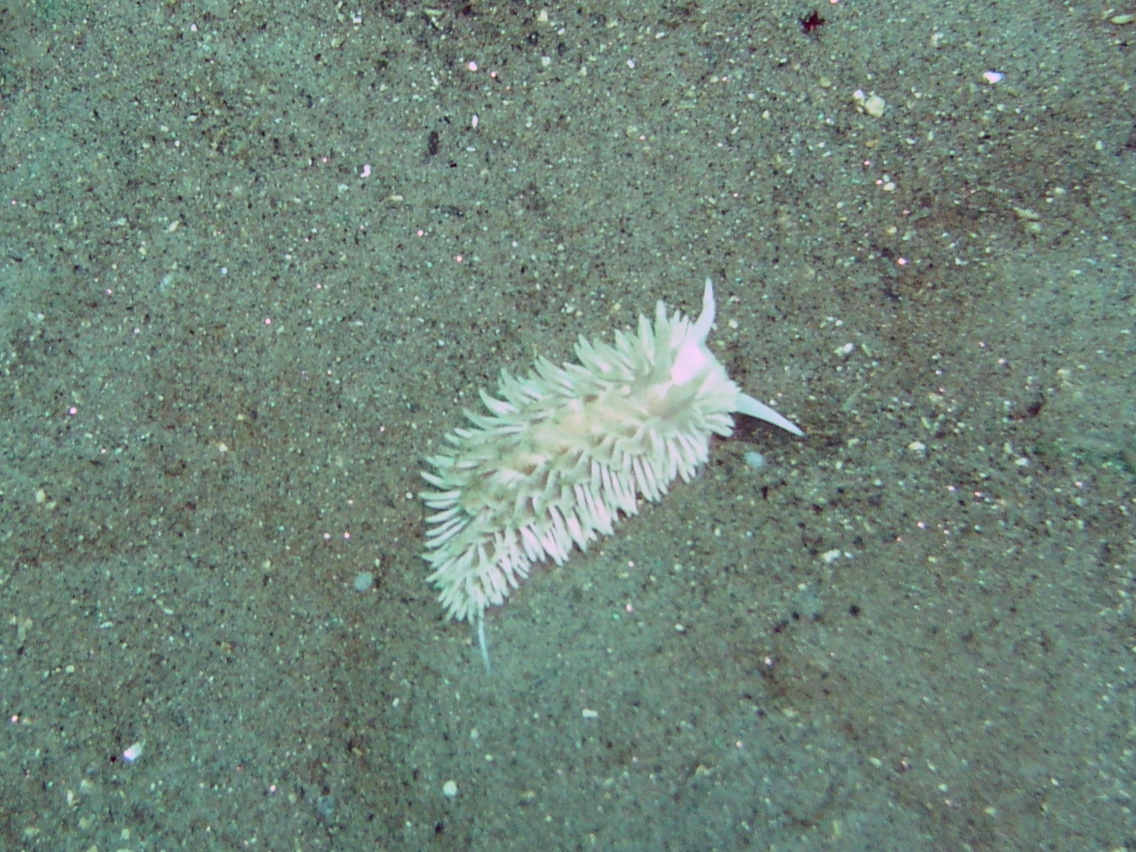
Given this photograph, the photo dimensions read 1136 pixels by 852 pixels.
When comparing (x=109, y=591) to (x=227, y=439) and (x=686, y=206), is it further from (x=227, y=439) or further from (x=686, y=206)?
(x=686, y=206)

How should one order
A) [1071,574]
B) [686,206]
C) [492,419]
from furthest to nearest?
[686,206] < [492,419] < [1071,574]

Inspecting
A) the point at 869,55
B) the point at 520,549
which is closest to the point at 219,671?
the point at 520,549

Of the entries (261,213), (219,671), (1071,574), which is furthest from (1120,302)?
(219,671)

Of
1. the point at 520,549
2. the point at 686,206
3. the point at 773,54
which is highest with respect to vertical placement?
the point at 773,54

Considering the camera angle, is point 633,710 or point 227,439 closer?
point 633,710

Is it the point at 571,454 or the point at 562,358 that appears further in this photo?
the point at 562,358

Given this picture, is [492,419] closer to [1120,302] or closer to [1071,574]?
[1071,574]

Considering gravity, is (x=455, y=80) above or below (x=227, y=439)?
above

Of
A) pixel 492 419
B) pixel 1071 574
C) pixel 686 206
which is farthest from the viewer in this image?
pixel 686 206
